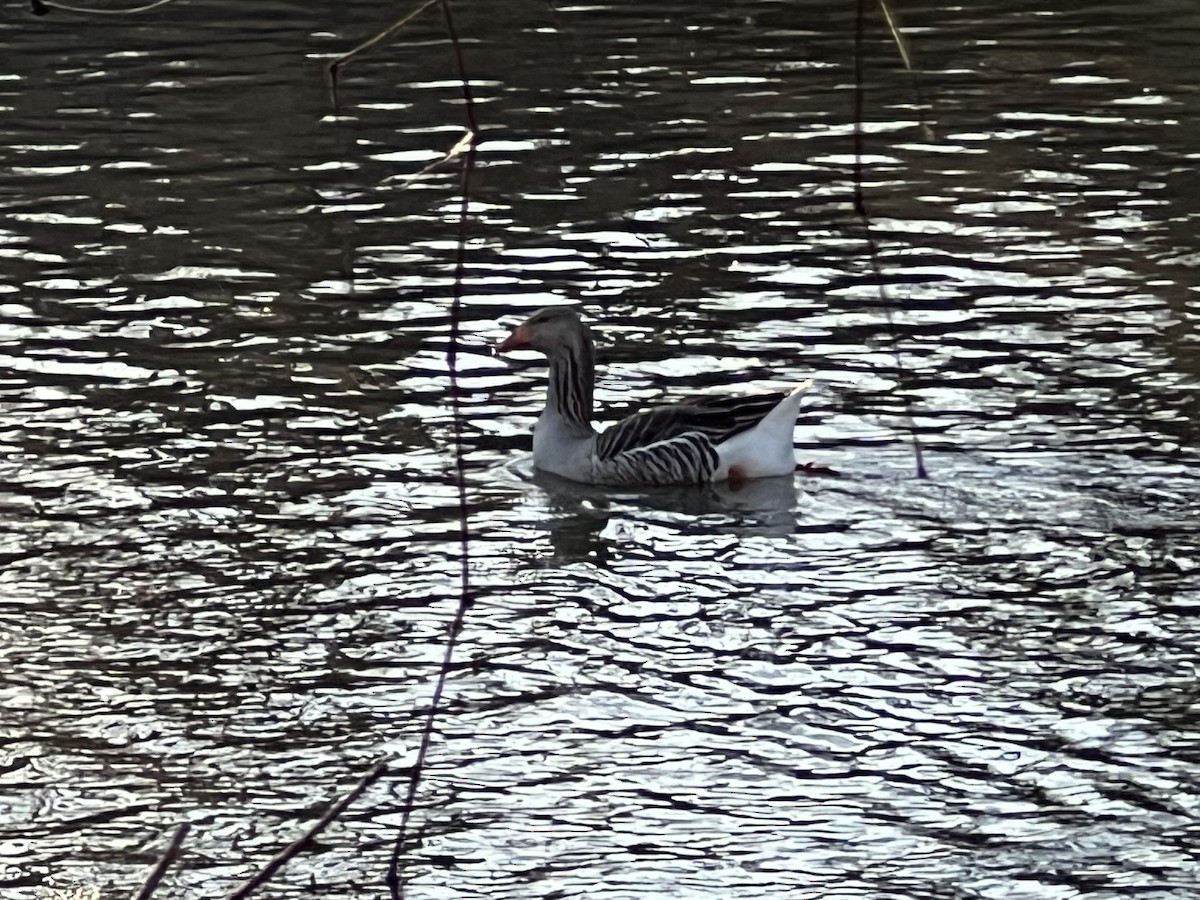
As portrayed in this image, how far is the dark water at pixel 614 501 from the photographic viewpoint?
7.78 meters

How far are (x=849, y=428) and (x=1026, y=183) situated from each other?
5.26m

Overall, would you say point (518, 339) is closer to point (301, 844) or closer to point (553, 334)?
point (553, 334)

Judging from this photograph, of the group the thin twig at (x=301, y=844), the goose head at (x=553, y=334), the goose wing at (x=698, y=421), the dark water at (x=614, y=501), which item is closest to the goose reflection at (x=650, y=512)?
the dark water at (x=614, y=501)

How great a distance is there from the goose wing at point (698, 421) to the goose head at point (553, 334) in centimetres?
61

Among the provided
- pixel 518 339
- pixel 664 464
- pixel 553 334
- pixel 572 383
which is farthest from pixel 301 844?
pixel 518 339

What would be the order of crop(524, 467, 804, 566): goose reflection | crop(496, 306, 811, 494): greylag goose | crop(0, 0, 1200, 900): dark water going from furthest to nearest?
crop(496, 306, 811, 494): greylag goose < crop(524, 467, 804, 566): goose reflection < crop(0, 0, 1200, 900): dark water

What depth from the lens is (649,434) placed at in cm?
1131

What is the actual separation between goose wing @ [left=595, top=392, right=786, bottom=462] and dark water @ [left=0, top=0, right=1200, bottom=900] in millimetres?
362

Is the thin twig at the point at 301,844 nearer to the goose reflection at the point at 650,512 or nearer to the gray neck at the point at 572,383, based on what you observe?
the goose reflection at the point at 650,512

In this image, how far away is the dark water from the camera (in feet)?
25.5

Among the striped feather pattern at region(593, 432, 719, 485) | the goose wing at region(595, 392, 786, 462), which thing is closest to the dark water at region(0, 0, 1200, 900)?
the striped feather pattern at region(593, 432, 719, 485)

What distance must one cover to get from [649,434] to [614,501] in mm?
445

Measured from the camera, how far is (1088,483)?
10898 mm

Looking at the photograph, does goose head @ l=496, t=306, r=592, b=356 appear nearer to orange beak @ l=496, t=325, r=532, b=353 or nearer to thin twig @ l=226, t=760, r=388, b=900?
orange beak @ l=496, t=325, r=532, b=353
